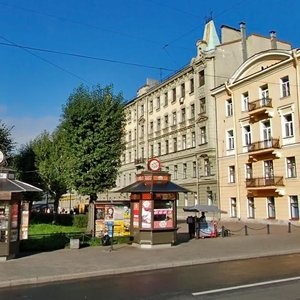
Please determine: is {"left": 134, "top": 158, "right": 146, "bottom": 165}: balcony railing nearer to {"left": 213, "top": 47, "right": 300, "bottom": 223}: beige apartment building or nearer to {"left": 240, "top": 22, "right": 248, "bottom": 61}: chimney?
{"left": 213, "top": 47, "right": 300, "bottom": 223}: beige apartment building

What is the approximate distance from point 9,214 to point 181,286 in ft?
24.5

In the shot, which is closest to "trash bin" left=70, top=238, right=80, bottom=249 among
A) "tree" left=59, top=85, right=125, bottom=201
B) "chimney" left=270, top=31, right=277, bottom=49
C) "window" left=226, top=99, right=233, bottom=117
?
"tree" left=59, top=85, right=125, bottom=201

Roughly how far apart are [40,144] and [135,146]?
75.7 ft

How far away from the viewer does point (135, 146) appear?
→ 61438 mm

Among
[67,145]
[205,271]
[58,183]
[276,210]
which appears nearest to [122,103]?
[67,145]

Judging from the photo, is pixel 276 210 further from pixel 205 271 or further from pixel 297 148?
pixel 205 271

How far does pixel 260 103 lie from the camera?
3572 cm

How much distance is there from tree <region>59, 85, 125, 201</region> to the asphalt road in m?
15.2

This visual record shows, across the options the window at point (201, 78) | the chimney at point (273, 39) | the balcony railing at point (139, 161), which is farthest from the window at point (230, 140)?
the balcony railing at point (139, 161)

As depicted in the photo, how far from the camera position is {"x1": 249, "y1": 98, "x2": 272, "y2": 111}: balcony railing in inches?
1369

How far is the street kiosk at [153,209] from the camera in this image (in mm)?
17281

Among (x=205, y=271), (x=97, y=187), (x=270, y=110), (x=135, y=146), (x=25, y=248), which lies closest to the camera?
(x=205, y=271)

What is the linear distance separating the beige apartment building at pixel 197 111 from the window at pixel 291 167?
9.30 m

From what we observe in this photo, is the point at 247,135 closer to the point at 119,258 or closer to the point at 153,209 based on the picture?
the point at 153,209
